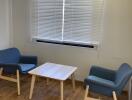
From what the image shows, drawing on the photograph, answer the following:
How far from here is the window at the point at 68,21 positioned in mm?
3682

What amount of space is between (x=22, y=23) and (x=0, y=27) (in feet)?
1.53

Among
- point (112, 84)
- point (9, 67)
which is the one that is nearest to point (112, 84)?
point (112, 84)

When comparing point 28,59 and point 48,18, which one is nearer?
point 28,59

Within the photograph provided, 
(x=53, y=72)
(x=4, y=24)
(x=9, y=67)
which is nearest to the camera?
(x=53, y=72)

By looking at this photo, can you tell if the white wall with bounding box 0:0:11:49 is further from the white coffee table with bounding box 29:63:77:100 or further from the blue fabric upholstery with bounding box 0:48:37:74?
the white coffee table with bounding box 29:63:77:100

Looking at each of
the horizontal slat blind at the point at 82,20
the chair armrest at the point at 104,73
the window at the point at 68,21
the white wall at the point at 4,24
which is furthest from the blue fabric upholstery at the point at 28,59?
the chair armrest at the point at 104,73

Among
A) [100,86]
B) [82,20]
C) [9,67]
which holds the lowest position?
[100,86]

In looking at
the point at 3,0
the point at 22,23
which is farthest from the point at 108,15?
the point at 3,0

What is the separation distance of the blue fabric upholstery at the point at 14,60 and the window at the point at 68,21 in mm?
528

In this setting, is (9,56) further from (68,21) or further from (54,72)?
(68,21)

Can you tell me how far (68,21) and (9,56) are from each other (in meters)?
1.35

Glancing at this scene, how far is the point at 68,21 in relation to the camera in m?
3.91

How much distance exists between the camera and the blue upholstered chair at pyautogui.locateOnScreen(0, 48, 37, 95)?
3.42 metres

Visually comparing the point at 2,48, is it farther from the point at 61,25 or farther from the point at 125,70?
the point at 125,70
